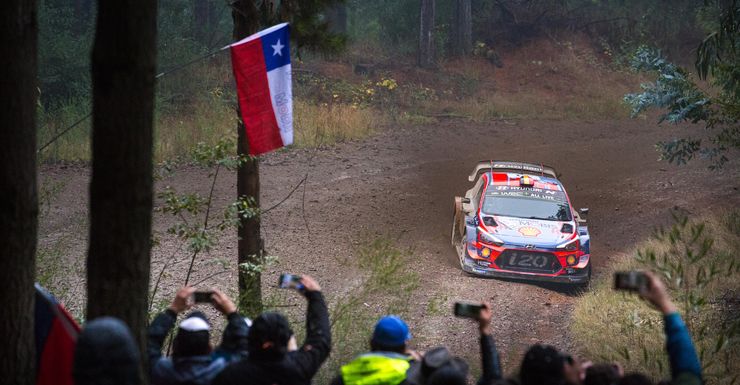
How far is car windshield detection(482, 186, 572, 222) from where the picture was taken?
1569 centimetres

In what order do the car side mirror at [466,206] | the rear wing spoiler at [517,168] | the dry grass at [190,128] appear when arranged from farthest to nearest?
1. the dry grass at [190,128]
2. the rear wing spoiler at [517,168]
3. the car side mirror at [466,206]

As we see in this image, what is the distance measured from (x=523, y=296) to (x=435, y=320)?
2052 mm

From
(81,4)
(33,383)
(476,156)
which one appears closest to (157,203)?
(476,156)

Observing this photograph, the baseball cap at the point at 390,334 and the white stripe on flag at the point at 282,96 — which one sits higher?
the white stripe on flag at the point at 282,96

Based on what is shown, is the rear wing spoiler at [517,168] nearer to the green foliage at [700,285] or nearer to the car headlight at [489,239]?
the car headlight at [489,239]

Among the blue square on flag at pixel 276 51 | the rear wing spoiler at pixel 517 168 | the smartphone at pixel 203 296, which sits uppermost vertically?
the blue square on flag at pixel 276 51

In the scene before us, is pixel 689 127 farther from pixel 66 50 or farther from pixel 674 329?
pixel 674 329

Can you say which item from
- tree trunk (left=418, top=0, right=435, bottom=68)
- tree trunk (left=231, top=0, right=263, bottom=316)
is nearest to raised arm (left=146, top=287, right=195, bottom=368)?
tree trunk (left=231, top=0, right=263, bottom=316)

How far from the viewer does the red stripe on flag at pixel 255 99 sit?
9.34 metres

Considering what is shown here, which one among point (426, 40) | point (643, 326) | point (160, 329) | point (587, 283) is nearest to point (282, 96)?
point (160, 329)

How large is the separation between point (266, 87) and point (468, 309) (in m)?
4.99

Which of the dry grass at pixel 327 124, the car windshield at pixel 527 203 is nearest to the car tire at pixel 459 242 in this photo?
the car windshield at pixel 527 203

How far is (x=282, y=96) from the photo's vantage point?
374 inches

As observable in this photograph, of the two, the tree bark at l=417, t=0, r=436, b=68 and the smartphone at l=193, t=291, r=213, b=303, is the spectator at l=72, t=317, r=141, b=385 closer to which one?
the smartphone at l=193, t=291, r=213, b=303
